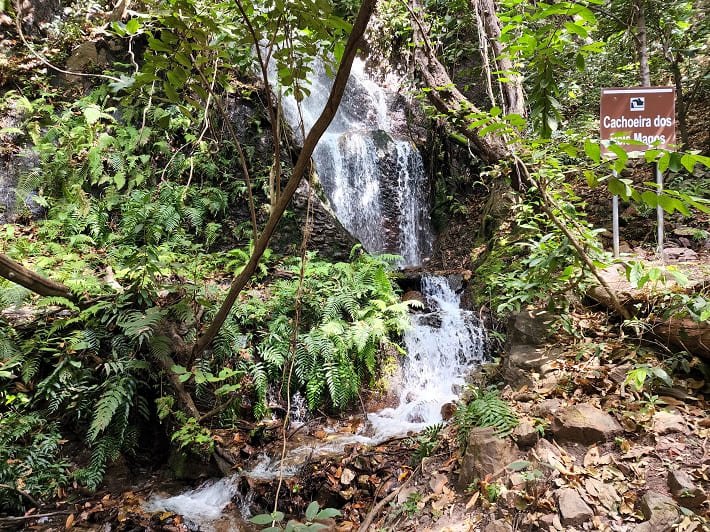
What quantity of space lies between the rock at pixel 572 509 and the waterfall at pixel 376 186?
24.9 ft

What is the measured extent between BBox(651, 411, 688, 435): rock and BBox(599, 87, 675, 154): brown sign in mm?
2741

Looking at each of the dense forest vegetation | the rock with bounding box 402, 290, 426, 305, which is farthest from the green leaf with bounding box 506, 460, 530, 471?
the rock with bounding box 402, 290, 426, 305

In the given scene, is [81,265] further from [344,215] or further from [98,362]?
[344,215]

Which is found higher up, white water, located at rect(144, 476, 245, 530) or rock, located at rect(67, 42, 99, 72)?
rock, located at rect(67, 42, 99, 72)

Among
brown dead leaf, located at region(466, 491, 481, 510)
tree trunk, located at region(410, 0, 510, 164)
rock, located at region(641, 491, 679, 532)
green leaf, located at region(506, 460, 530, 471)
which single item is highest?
tree trunk, located at region(410, 0, 510, 164)

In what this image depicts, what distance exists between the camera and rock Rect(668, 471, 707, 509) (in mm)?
1896

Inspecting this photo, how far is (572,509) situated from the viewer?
2051mm

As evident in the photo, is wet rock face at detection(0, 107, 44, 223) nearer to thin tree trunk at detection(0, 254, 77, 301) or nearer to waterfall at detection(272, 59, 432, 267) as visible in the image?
thin tree trunk at detection(0, 254, 77, 301)

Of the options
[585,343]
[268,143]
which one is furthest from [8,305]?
[585,343]

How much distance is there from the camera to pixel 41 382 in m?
3.89

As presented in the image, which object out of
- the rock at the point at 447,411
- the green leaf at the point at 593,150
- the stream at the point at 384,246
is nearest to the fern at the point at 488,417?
the rock at the point at 447,411

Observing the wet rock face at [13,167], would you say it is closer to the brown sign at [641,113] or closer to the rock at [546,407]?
the rock at [546,407]

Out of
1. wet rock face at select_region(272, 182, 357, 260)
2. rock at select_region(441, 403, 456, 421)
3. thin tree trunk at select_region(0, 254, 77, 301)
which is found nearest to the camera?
thin tree trunk at select_region(0, 254, 77, 301)

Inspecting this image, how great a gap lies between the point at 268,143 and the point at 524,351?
633 centimetres
